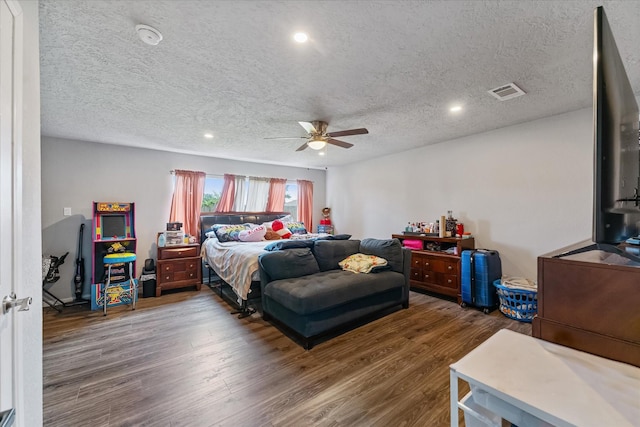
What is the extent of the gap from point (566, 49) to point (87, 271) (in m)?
6.17

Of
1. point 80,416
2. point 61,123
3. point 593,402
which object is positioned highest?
point 61,123

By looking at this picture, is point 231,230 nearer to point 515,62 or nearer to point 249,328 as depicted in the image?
point 249,328

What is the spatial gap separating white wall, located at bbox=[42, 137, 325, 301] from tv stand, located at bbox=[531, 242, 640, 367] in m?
5.27

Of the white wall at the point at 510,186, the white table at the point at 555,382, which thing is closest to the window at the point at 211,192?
the white wall at the point at 510,186

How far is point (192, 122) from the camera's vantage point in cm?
329

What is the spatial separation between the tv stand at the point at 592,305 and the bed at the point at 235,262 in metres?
2.73

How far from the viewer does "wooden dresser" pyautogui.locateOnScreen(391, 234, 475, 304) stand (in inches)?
146

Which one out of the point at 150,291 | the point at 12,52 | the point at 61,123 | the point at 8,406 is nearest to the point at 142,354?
the point at 8,406

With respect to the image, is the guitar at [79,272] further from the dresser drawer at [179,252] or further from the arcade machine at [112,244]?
the dresser drawer at [179,252]

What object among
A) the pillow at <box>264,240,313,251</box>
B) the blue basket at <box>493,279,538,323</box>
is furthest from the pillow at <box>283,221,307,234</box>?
the blue basket at <box>493,279,538,323</box>

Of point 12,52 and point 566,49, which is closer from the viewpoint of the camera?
point 12,52

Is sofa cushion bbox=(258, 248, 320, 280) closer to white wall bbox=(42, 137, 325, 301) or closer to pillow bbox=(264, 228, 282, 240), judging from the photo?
pillow bbox=(264, 228, 282, 240)

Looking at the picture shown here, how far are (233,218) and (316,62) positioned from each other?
4.00 m

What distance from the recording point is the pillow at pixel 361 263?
3169 mm
